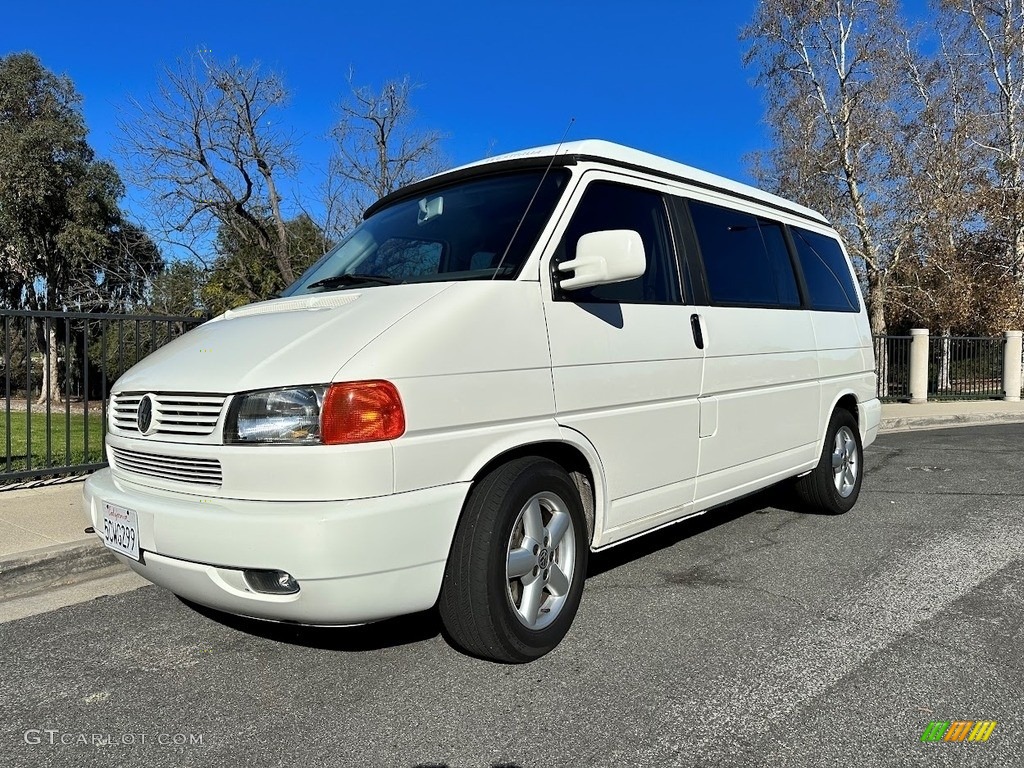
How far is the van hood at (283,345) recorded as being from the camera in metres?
2.63

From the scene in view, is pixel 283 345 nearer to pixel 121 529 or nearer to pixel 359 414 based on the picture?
pixel 359 414

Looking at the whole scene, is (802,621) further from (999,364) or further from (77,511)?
(999,364)

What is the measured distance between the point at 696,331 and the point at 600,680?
72.0 inches

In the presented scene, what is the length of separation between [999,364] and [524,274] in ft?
64.6

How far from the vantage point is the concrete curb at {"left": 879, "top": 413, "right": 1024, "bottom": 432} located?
12867 millimetres

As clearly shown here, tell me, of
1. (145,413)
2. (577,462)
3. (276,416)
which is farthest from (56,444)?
(577,462)

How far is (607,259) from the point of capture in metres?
3.11

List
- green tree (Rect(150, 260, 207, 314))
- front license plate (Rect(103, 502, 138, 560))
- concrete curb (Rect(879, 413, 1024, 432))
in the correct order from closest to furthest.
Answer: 1. front license plate (Rect(103, 502, 138, 560))
2. concrete curb (Rect(879, 413, 1024, 432))
3. green tree (Rect(150, 260, 207, 314))

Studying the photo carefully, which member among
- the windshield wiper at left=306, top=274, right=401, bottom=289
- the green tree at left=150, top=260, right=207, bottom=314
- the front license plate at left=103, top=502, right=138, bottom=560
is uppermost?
the green tree at left=150, top=260, right=207, bottom=314

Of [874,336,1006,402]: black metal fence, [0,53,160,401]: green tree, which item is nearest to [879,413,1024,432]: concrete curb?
[874,336,1006,402]: black metal fence

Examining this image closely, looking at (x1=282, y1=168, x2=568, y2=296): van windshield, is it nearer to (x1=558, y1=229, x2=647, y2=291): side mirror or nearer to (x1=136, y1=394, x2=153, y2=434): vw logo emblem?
(x1=558, y1=229, x2=647, y2=291): side mirror

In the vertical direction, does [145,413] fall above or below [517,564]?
above

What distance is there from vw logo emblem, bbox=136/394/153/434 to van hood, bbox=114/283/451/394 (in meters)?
0.04

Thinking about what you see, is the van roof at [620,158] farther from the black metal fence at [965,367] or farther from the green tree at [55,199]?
the green tree at [55,199]
